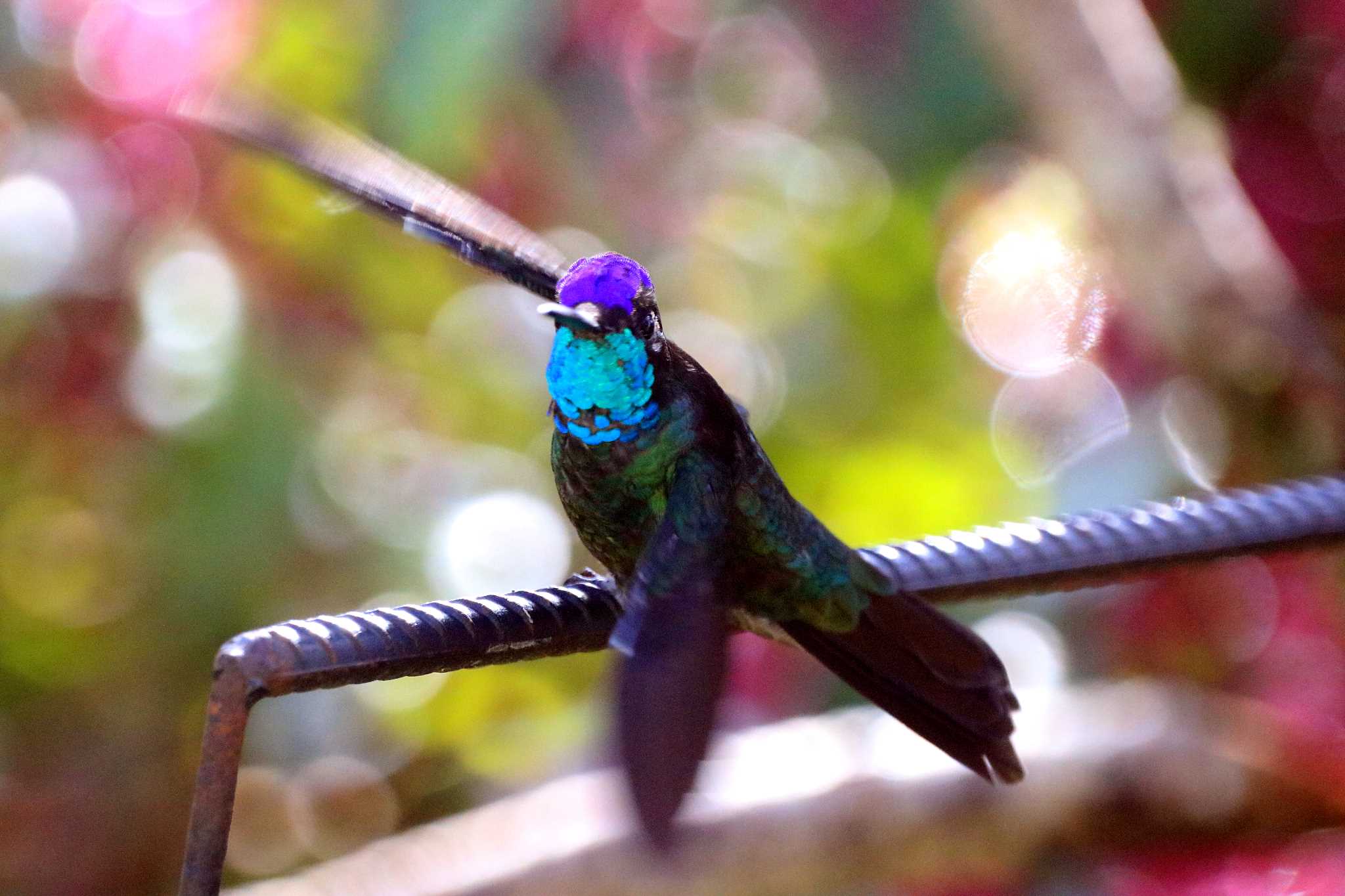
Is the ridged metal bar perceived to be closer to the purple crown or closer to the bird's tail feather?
the bird's tail feather

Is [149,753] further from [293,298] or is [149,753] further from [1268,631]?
[1268,631]

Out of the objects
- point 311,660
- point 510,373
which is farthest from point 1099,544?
point 510,373

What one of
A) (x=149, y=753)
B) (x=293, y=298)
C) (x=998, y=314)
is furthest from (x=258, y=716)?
(x=998, y=314)

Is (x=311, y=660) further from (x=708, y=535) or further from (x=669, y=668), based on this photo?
(x=708, y=535)

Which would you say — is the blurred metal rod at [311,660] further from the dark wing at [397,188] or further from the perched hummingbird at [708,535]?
the dark wing at [397,188]

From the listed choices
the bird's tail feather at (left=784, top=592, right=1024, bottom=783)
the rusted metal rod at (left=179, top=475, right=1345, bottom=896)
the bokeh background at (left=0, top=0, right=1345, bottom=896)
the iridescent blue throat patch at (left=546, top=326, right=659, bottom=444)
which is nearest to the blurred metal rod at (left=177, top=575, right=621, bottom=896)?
the rusted metal rod at (left=179, top=475, right=1345, bottom=896)
